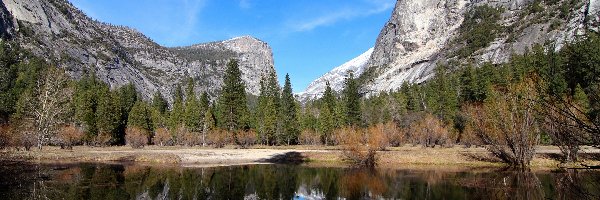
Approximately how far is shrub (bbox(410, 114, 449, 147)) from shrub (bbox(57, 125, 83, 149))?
Answer: 57.8 m

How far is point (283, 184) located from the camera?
33812 millimetres

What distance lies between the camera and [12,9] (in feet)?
592

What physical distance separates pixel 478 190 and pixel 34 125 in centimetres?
5449

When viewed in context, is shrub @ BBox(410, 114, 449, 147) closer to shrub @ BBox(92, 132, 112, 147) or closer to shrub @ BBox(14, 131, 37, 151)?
shrub @ BBox(92, 132, 112, 147)

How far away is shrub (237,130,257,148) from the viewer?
8738 centimetres

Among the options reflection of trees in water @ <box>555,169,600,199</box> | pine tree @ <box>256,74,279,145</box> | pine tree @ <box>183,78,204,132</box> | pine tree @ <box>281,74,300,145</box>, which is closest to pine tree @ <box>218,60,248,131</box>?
pine tree @ <box>256,74,279,145</box>

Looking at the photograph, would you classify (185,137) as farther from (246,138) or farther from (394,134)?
(394,134)

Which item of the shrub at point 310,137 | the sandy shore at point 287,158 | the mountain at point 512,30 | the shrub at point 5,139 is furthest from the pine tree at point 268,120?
the mountain at point 512,30

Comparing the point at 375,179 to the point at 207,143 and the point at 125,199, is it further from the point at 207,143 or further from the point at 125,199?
the point at 207,143

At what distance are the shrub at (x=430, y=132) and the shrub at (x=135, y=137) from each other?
50.4 meters

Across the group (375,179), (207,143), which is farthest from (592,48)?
(207,143)

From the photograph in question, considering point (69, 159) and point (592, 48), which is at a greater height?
point (592, 48)

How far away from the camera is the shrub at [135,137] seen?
252 ft

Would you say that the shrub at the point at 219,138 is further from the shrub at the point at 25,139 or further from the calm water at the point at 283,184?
the calm water at the point at 283,184
